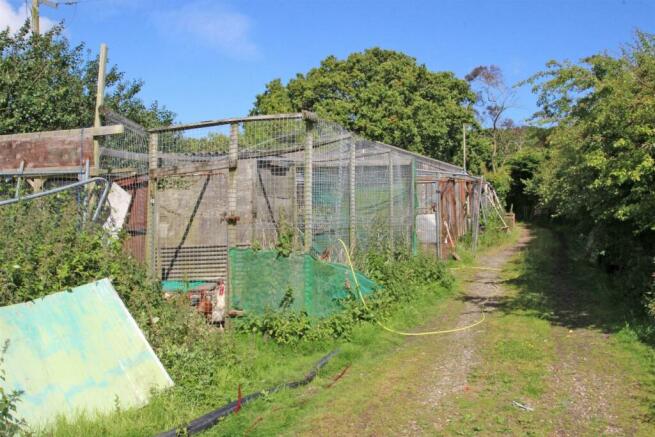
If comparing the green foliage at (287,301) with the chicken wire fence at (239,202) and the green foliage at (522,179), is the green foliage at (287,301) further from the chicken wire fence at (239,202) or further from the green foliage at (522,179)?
the green foliage at (522,179)

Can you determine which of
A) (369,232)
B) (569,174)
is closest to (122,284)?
(369,232)

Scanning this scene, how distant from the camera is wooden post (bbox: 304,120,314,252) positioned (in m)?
7.48

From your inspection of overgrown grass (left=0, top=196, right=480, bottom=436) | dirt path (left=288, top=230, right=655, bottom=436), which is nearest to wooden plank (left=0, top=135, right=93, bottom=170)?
overgrown grass (left=0, top=196, right=480, bottom=436)

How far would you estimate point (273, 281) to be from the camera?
7438 mm

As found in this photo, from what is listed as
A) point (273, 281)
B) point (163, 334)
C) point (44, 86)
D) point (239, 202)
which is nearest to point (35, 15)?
point (44, 86)

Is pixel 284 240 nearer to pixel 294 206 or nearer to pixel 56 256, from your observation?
pixel 294 206

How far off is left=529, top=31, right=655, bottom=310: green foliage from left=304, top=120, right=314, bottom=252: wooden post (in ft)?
12.3

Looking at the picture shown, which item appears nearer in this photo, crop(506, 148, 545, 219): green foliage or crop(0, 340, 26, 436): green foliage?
crop(0, 340, 26, 436): green foliage

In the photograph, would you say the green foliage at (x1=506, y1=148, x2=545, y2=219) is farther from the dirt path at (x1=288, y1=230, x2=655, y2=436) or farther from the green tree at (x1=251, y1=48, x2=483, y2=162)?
the dirt path at (x1=288, y1=230, x2=655, y2=436)

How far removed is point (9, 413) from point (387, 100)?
2603 cm

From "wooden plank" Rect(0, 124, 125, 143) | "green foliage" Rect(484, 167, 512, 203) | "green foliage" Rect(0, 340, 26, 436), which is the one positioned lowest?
"green foliage" Rect(0, 340, 26, 436)

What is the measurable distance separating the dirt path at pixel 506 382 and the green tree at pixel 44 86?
8584 millimetres

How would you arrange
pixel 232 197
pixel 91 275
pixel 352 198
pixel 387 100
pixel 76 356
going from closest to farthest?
pixel 76 356 → pixel 91 275 → pixel 232 197 → pixel 352 198 → pixel 387 100

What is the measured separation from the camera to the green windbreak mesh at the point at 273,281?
740 centimetres
